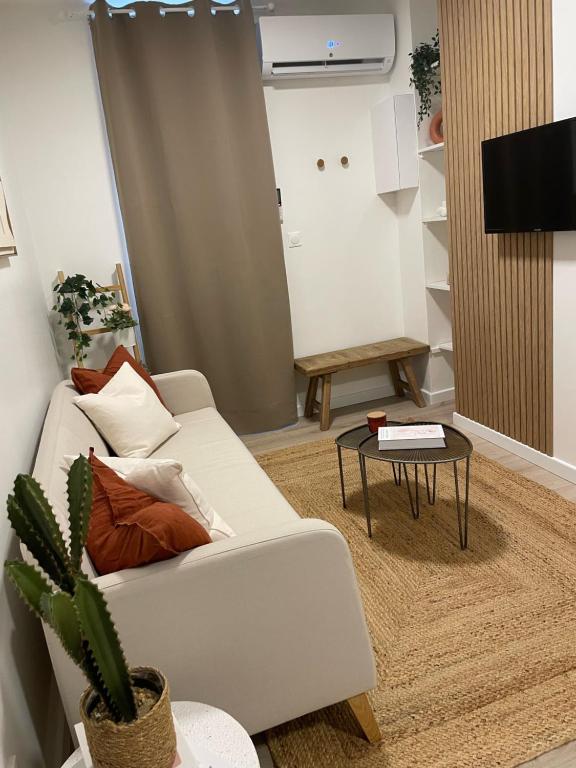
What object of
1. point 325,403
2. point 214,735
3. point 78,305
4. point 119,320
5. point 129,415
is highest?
point 78,305

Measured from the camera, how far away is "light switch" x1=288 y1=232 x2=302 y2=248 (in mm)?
4035

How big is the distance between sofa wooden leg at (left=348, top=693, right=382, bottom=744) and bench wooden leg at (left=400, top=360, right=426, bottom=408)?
2796mm

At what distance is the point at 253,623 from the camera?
1404 millimetres

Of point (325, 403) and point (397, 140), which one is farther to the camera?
point (325, 403)

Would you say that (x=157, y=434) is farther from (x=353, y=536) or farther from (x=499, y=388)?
(x=499, y=388)

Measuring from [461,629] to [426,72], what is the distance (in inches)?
124

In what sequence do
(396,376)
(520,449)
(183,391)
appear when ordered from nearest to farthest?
(520,449) < (183,391) < (396,376)

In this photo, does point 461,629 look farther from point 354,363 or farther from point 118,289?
point 118,289

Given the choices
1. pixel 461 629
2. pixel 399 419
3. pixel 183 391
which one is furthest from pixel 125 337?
pixel 461 629

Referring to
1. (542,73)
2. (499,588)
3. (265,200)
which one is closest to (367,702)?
(499,588)

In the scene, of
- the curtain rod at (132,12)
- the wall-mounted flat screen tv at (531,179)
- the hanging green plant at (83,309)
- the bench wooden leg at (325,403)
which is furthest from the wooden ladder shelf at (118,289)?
the wall-mounted flat screen tv at (531,179)

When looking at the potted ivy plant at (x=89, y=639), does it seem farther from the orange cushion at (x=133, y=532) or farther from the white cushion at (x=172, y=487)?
the white cushion at (x=172, y=487)

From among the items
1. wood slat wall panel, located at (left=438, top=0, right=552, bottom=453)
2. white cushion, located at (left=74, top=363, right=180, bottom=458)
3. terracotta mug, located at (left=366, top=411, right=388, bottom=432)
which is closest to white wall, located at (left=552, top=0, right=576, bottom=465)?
wood slat wall panel, located at (left=438, top=0, right=552, bottom=453)

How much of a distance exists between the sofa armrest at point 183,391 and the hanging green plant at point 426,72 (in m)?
2.23
